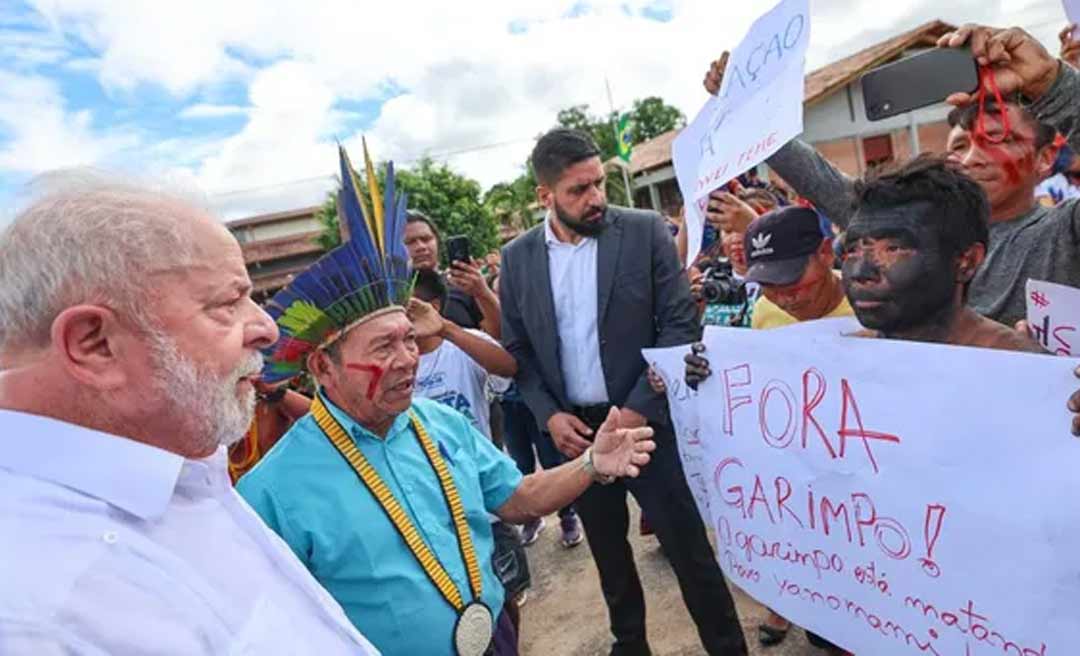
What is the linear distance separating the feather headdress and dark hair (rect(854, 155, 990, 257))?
1.21 metres

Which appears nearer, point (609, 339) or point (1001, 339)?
point (1001, 339)

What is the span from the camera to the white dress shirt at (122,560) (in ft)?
2.37

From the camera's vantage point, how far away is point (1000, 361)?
1172mm

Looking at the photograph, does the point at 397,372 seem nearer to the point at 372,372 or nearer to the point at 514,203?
the point at 372,372

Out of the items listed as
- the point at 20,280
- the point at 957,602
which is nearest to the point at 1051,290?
the point at 957,602

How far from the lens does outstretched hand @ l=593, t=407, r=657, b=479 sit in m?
1.80

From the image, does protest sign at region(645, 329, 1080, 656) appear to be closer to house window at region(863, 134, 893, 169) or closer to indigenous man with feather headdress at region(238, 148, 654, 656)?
indigenous man with feather headdress at region(238, 148, 654, 656)

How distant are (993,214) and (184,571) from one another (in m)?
1.95

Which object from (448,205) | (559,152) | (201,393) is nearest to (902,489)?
(201,393)

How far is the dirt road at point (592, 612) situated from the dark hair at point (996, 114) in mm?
2083

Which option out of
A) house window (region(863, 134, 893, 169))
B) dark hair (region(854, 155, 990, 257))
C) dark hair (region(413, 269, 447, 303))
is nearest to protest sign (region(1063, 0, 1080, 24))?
dark hair (region(854, 155, 990, 257))

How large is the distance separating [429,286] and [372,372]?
60.7 inches

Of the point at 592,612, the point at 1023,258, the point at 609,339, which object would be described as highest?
the point at 1023,258

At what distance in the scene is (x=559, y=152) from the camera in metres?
2.54
